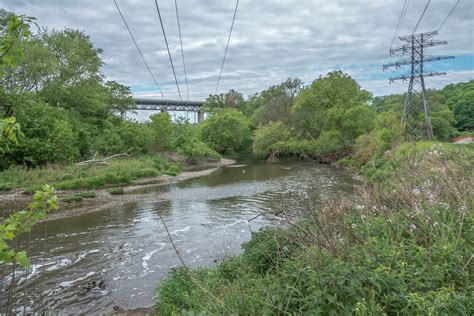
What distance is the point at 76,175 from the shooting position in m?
25.3

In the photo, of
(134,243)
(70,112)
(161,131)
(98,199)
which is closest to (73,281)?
(134,243)

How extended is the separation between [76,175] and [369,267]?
2479cm

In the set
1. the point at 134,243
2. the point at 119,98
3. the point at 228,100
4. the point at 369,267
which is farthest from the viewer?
the point at 228,100

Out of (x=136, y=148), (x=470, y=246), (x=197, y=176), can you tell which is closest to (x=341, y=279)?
(x=470, y=246)

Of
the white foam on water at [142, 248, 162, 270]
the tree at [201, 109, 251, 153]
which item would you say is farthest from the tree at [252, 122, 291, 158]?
the white foam on water at [142, 248, 162, 270]

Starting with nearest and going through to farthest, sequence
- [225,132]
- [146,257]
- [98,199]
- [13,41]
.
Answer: [13,41], [146,257], [98,199], [225,132]

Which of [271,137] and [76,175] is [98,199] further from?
[271,137]

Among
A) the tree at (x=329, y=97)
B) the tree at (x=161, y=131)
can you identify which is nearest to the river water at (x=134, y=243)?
the tree at (x=161, y=131)

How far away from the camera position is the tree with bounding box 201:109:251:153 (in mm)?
57269

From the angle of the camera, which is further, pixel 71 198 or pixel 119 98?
pixel 119 98

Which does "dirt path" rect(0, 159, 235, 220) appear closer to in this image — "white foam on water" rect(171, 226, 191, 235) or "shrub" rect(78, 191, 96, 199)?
"shrub" rect(78, 191, 96, 199)

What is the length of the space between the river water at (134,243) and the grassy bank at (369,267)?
0.97 meters

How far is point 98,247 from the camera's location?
1259 centimetres

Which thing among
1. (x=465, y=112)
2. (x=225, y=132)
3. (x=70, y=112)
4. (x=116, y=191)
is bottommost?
(x=116, y=191)
